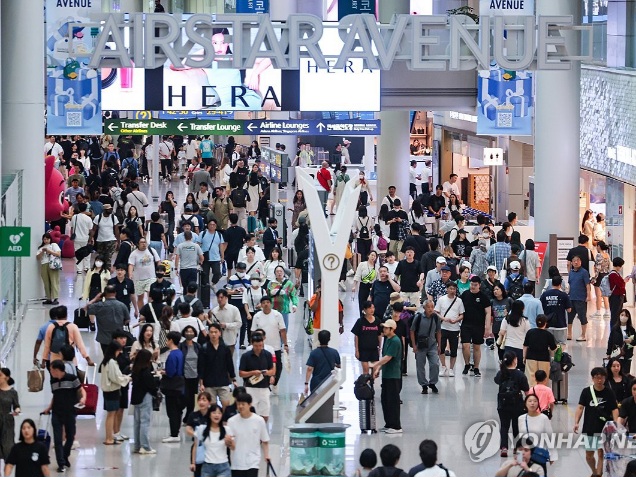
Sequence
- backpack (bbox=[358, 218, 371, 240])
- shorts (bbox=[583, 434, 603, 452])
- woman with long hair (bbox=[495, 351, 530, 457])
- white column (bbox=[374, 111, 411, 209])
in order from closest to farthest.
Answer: shorts (bbox=[583, 434, 603, 452]), woman with long hair (bbox=[495, 351, 530, 457]), backpack (bbox=[358, 218, 371, 240]), white column (bbox=[374, 111, 411, 209])

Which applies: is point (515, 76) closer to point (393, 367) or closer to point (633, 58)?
point (633, 58)

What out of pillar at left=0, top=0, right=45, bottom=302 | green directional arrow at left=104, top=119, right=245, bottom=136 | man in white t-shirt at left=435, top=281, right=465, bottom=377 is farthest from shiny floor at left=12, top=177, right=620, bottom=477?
green directional arrow at left=104, top=119, right=245, bottom=136

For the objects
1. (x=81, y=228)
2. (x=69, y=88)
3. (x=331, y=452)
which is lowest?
(x=331, y=452)

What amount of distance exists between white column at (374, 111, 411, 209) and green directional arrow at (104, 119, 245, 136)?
8063 millimetres

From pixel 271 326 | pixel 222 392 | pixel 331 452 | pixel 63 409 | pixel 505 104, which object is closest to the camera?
pixel 331 452

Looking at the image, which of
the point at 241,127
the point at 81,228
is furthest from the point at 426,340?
the point at 241,127

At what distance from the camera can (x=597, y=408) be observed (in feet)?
49.2

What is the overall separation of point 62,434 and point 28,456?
2.69 meters

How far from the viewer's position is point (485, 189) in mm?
43156

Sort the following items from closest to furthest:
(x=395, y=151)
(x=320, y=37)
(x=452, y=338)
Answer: (x=452, y=338) < (x=320, y=37) < (x=395, y=151)

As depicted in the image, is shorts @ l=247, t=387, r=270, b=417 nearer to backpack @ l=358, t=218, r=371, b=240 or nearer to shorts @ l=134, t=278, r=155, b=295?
shorts @ l=134, t=278, r=155, b=295

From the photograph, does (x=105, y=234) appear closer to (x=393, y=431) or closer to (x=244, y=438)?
(x=393, y=431)

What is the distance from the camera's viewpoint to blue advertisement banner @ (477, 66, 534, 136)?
2850cm

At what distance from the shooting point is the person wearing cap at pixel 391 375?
1725 cm
